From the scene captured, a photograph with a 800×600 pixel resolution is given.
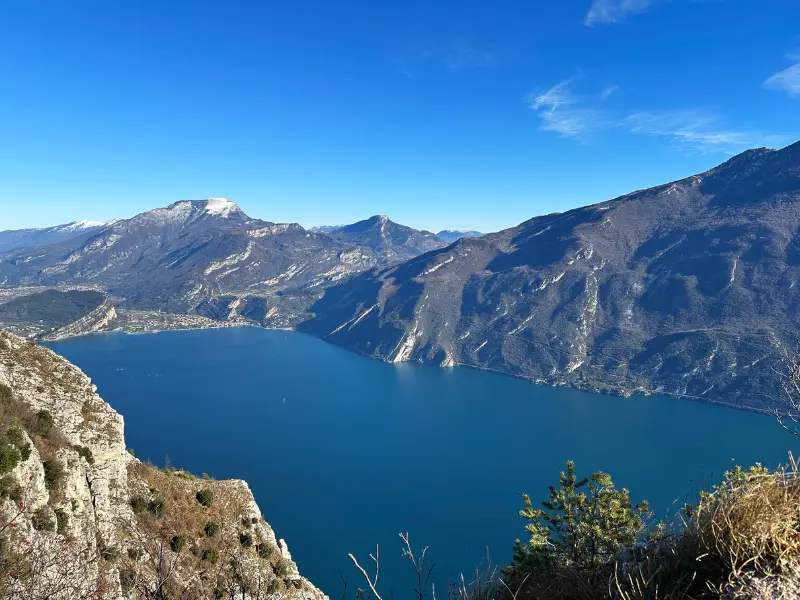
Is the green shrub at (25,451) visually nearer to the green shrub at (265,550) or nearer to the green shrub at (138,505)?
the green shrub at (138,505)

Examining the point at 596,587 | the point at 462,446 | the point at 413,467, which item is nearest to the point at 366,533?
the point at 413,467

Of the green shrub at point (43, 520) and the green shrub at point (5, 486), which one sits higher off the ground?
the green shrub at point (5, 486)

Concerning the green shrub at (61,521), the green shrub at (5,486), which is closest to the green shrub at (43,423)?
the green shrub at (61,521)

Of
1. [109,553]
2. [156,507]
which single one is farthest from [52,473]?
[156,507]

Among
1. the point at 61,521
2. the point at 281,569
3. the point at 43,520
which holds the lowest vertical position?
the point at 281,569

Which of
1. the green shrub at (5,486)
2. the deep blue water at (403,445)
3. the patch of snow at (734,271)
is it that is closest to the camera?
the green shrub at (5,486)

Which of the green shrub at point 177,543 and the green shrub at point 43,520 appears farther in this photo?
the green shrub at point 177,543

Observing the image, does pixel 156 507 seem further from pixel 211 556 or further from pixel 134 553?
pixel 134 553

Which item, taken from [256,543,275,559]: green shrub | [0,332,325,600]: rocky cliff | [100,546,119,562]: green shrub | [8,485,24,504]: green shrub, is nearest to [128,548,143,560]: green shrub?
[0,332,325,600]: rocky cliff
